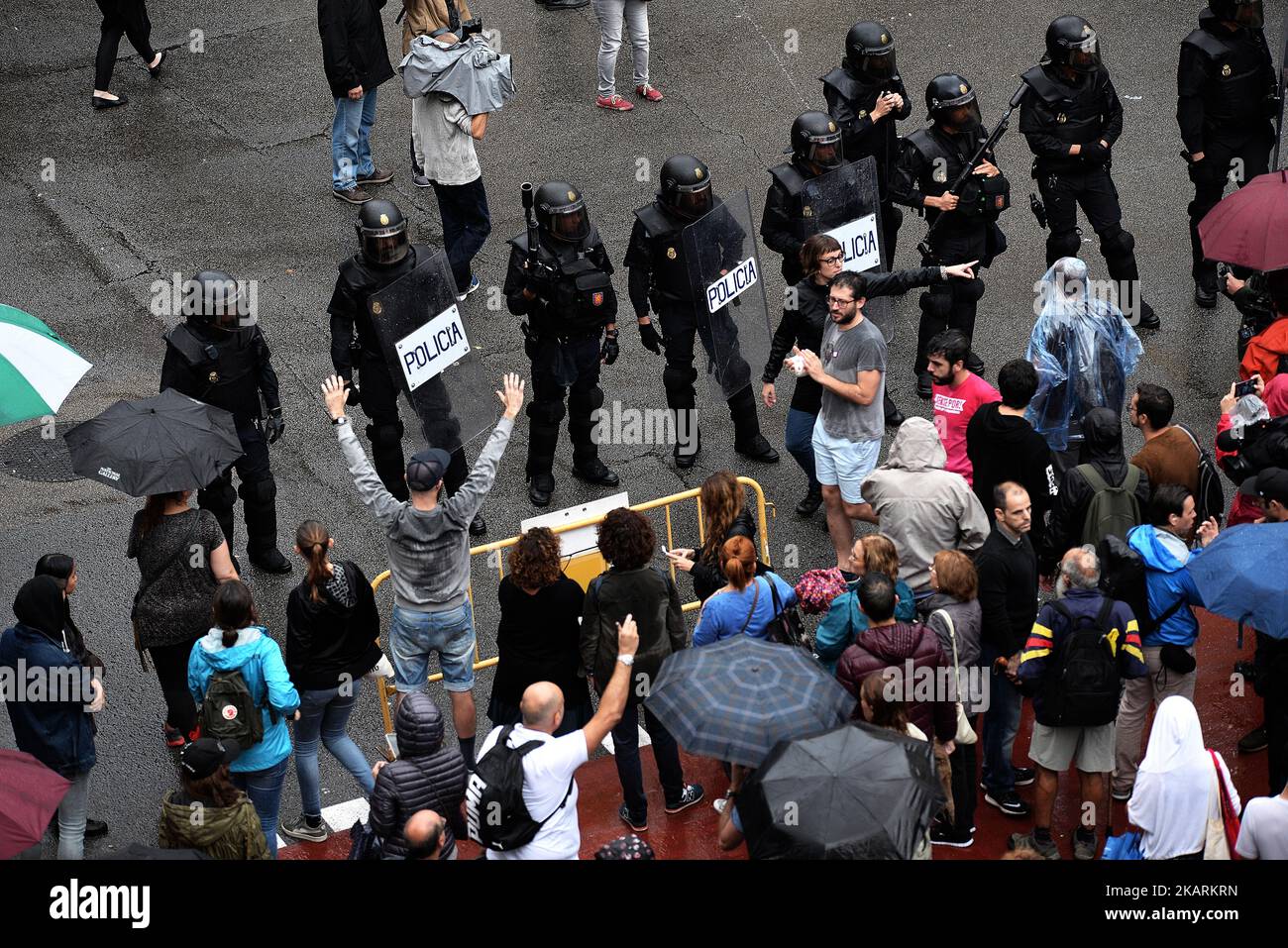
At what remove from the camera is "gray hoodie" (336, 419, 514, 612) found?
7641 mm

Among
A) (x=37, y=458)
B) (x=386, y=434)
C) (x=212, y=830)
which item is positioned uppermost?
(x=212, y=830)

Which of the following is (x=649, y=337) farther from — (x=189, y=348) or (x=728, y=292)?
(x=189, y=348)

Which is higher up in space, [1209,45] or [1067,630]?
[1209,45]

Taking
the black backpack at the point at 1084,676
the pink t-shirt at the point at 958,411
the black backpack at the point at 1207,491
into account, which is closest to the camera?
the black backpack at the point at 1084,676

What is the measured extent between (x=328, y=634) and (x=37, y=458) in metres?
3.93

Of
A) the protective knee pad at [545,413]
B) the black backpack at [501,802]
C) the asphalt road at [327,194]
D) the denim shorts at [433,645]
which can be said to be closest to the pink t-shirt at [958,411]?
the asphalt road at [327,194]

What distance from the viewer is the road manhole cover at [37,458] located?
1027cm

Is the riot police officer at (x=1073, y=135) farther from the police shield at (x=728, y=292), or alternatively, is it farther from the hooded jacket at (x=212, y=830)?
the hooded jacket at (x=212, y=830)

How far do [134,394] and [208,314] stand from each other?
236 cm

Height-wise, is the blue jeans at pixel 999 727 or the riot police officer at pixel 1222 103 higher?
the riot police officer at pixel 1222 103

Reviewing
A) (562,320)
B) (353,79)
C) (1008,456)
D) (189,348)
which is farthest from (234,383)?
(353,79)

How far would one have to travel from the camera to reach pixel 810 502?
995 cm

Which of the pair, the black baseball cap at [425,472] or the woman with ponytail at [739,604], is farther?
the black baseball cap at [425,472]

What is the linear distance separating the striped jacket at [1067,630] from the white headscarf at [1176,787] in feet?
2.13
